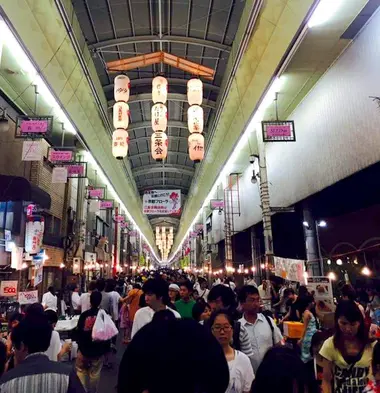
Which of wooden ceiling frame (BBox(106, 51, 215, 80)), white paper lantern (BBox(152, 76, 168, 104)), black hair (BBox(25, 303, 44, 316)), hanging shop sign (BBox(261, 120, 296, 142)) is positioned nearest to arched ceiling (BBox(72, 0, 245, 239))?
wooden ceiling frame (BBox(106, 51, 215, 80))

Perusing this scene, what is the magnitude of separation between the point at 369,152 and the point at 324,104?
2.40m

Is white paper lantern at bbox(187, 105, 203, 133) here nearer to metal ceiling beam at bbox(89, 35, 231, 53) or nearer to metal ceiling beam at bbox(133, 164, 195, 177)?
metal ceiling beam at bbox(89, 35, 231, 53)

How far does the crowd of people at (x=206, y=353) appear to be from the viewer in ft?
3.61

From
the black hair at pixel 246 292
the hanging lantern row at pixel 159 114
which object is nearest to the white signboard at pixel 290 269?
the hanging lantern row at pixel 159 114

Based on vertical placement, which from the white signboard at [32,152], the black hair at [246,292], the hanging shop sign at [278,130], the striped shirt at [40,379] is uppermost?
the hanging shop sign at [278,130]

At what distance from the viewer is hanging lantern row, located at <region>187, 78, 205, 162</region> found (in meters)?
12.1

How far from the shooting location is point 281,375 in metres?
1.36

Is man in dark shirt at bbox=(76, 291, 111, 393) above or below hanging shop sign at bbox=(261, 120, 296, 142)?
below

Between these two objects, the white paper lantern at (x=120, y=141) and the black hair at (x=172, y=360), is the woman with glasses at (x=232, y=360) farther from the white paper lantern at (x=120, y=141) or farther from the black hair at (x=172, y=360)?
the white paper lantern at (x=120, y=141)

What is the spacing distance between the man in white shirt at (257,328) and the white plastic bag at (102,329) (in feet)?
7.19

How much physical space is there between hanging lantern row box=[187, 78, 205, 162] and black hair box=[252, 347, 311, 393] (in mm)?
11470

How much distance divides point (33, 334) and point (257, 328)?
80.2 inches

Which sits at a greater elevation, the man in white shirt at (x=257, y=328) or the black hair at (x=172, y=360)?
the black hair at (x=172, y=360)

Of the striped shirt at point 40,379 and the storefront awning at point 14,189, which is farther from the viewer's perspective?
the storefront awning at point 14,189
